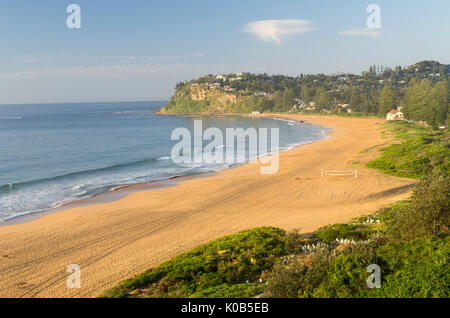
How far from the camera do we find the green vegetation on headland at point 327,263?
607 cm

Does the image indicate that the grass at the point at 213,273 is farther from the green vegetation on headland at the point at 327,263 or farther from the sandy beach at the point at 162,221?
the sandy beach at the point at 162,221

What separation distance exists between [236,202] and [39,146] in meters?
38.0

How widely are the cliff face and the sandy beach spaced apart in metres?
118

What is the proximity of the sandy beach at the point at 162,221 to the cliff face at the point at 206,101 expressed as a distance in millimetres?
117613

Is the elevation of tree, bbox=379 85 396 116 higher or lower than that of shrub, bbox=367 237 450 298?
higher

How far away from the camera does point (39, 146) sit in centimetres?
4653

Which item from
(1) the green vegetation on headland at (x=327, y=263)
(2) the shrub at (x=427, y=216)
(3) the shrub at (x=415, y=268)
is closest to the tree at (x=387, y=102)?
(1) the green vegetation on headland at (x=327, y=263)

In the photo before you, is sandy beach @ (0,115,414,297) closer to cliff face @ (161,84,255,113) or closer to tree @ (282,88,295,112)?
tree @ (282,88,295,112)

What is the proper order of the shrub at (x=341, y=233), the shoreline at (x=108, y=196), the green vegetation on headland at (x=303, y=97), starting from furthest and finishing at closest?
the green vegetation on headland at (x=303, y=97)
the shoreline at (x=108, y=196)
the shrub at (x=341, y=233)

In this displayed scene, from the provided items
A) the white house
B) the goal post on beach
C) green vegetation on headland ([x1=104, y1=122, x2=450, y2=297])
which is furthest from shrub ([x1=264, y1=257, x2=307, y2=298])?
the white house

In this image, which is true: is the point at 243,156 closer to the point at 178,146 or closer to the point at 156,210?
the point at 178,146

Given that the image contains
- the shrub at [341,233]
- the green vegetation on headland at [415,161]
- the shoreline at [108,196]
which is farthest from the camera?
the green vegetation on headland at [415,161]

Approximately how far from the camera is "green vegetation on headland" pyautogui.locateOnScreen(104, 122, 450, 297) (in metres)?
6.07
